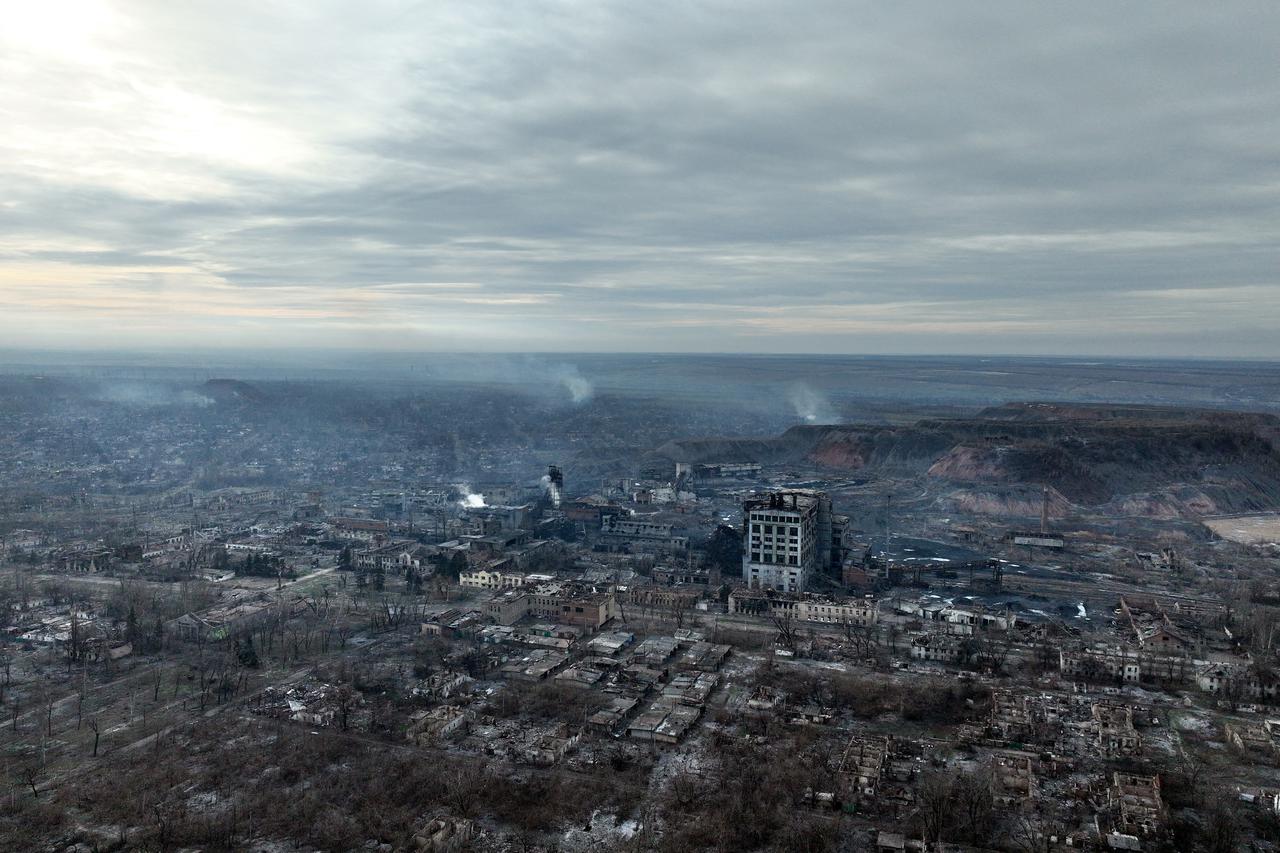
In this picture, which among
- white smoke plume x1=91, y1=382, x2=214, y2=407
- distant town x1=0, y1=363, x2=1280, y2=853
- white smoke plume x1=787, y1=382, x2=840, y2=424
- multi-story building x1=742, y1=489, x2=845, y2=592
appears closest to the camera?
distant town x1=0, y1=363, x2=1280, y2=853

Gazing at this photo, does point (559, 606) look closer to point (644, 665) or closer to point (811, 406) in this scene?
point (644, 665)

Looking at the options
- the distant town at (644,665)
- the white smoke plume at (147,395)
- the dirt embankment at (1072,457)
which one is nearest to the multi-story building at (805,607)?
the distant town at (644,665)

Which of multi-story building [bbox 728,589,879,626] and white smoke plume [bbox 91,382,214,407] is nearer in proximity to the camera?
multi-story building [bbox 728,589,879,626]

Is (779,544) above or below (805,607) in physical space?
above

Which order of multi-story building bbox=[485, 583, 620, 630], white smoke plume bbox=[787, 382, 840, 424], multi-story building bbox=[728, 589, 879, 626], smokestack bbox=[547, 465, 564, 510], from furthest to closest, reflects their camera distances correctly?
1. white smoke plume bbox=[787, 382, 840, 424]
2. smokestack bbox=[547, 465, 564, 510]
3. multi-story building bbox=[728, 589, 879, 626]
4. multi-story building bbox=[485, 583, 620, 630]

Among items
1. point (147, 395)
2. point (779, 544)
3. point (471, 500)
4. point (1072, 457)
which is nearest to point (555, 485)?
point (471, 500)

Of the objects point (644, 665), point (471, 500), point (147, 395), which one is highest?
point (147, 395)

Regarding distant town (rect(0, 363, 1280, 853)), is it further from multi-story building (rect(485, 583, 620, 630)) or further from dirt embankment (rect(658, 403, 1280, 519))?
dirt embankment (rect(658, 403, 1280, 519))

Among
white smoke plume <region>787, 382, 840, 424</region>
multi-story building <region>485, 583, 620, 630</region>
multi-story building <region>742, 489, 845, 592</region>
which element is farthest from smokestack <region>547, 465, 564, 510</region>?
white smoke plume <region>787, 382, 840, 424</region>

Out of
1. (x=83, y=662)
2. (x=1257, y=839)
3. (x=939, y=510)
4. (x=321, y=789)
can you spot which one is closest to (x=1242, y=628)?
(x=1257, y=839)
